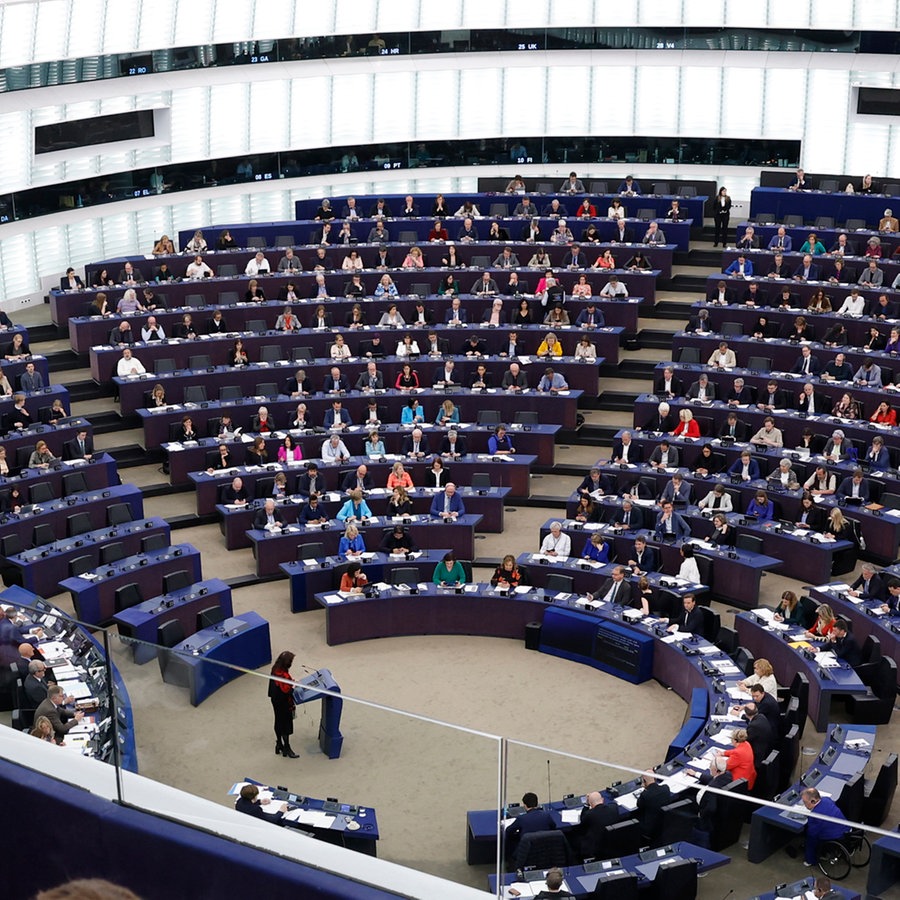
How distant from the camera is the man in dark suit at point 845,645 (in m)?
16.6

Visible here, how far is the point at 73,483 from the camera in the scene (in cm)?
2144

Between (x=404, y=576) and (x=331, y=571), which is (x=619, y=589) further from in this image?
(x=331, y=571)

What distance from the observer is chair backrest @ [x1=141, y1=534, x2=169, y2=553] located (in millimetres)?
19875

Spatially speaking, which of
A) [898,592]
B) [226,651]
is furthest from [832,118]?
[226,651]

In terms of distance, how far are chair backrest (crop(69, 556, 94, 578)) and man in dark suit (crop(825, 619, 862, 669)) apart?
10046 millimetres

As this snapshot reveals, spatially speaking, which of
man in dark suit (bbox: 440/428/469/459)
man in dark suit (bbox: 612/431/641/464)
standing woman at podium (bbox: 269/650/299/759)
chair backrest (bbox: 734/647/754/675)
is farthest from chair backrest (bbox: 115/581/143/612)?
standing woman at podium (bbox: 269/650/299/759)

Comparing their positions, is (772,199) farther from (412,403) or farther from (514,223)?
(412,403)

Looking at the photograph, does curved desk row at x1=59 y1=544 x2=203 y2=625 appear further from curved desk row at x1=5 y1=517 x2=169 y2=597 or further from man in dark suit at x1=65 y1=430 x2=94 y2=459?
man in dark suit at x1=65 y1=430 x2=94 y2=459

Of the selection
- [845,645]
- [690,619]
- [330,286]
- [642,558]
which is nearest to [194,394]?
[330,286]

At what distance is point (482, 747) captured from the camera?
6594mm

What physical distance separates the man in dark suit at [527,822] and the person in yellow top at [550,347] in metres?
17.4

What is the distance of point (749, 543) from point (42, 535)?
10.3m

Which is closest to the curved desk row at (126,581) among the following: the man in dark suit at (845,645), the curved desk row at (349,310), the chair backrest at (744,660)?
the curved desk row at (349,310)

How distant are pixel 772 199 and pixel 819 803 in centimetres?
1955
